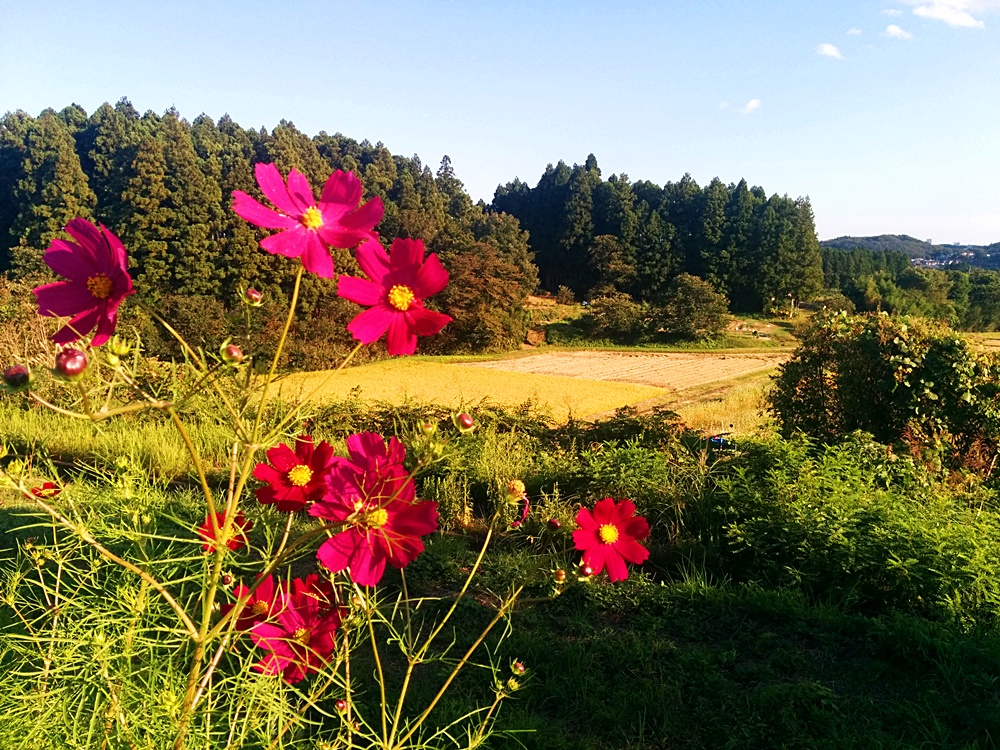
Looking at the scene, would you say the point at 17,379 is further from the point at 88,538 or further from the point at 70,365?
the point at 88,538

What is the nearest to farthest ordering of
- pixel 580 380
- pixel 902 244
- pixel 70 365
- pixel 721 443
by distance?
pixel 70 365, pixel 721 443, pixel 580 380, pixel 902 244

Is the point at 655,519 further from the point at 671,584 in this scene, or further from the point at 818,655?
the point at 818,655

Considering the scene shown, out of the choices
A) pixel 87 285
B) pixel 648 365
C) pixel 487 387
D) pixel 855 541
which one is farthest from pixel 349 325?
pixel 648 365

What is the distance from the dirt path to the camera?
22.4 m

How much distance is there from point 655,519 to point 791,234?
44675 mm

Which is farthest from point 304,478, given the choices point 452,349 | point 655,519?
point 452,349

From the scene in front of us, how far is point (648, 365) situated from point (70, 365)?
87.3 ft

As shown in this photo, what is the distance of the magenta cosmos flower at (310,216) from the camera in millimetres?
637

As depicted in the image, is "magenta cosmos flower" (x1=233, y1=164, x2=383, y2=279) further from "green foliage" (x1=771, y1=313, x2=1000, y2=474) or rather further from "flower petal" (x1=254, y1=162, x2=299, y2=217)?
"green foliage" (x1=771, y1=313, x2=1000, y2=474)

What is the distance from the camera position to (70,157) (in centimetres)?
3098

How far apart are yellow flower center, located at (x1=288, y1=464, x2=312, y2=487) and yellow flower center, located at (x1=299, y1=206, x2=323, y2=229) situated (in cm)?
33

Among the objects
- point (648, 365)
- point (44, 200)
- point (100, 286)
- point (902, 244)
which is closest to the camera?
point (100, 286)

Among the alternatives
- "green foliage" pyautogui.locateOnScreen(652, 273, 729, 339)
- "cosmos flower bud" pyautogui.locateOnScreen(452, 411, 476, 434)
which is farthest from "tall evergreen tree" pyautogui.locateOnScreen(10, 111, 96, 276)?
"cosmos flower bud" pyautogui.locateOnScreen(452, 411, 476, 434)

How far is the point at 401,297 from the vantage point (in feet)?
2.26
